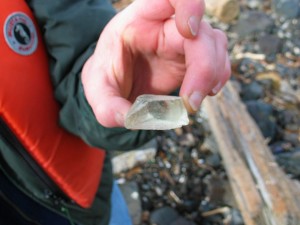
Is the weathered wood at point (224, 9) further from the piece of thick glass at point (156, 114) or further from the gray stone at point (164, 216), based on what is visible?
the piece of thick glass at point (156, 114)

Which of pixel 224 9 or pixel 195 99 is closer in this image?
pixel 195 99

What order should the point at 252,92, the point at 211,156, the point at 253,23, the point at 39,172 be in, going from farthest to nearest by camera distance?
the point at 253,23 → the point at 252,92 → the point at 211,156 → the point at 39,172

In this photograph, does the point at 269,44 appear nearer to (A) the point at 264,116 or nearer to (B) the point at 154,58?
(A) the point at 264,116

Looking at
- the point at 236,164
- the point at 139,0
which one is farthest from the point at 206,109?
the point at 139,0

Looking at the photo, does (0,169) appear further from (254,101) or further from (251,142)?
(254,101)

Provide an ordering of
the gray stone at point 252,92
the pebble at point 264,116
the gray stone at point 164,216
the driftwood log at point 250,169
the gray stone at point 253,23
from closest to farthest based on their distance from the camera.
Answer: the driftwood log at point 250,169 → the gray stone at point 164,216 → the pebble at point 264,116 → the gray stone at point 252,92 → the gray stone at point 253,23

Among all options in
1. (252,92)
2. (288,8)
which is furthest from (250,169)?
(288,8)

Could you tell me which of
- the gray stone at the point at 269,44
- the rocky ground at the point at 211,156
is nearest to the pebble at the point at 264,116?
the rocky ground at the point at 211,156
